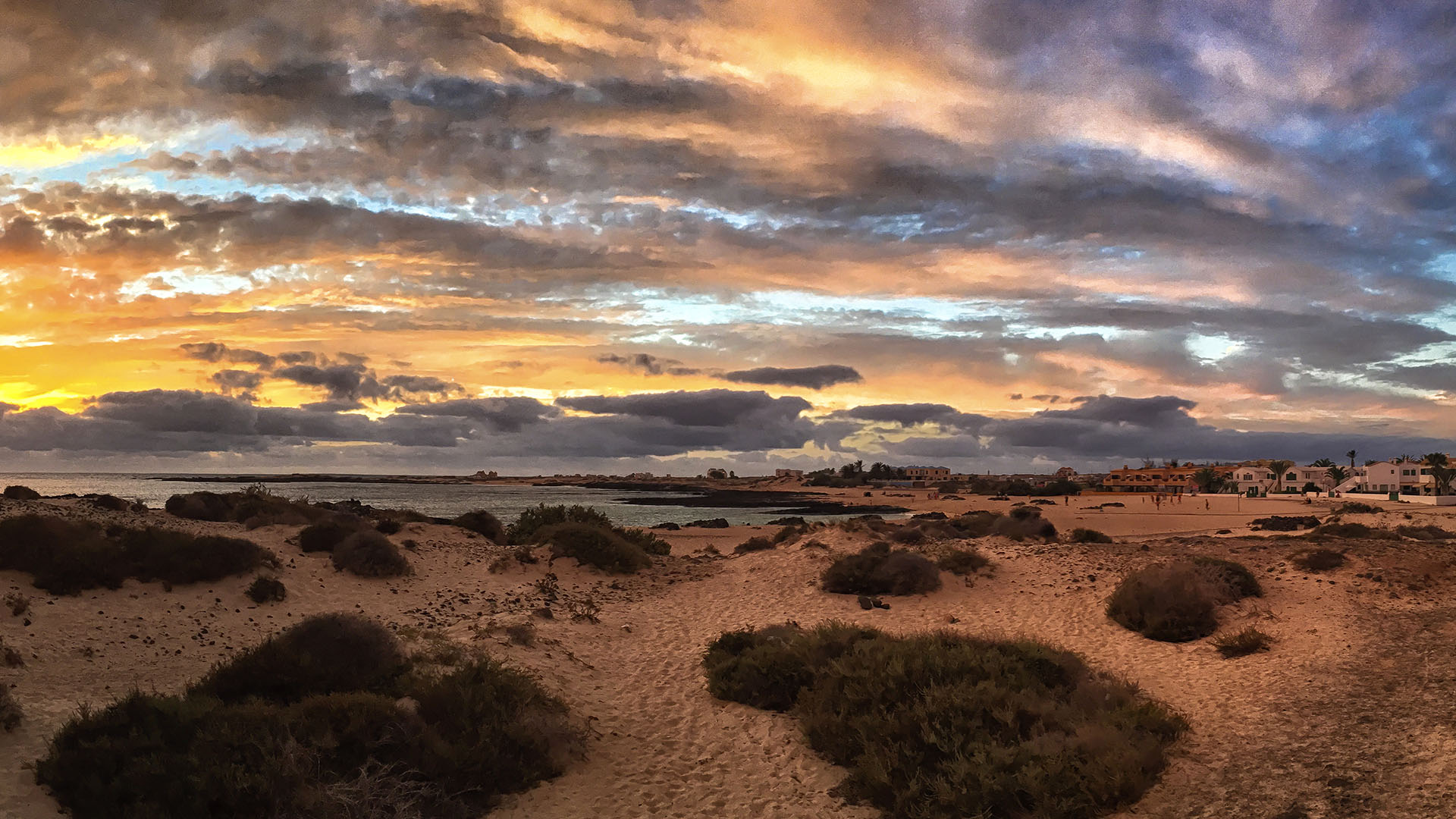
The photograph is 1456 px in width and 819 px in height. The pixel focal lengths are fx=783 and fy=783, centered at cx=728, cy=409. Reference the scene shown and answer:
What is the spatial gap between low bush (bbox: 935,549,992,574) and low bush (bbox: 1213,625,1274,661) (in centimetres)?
912

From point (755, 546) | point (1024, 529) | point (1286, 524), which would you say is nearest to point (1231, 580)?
point (1024, 529)

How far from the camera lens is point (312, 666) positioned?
10.0 meters

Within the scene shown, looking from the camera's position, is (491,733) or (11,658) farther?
(11,658)

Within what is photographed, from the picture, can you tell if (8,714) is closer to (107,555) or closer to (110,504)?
(107,555)

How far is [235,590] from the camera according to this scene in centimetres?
1653

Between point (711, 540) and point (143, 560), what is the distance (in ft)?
101

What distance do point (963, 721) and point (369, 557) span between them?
16.8m

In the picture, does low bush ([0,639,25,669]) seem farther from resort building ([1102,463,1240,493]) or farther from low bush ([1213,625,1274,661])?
resort building ([1102,463,1240,493])

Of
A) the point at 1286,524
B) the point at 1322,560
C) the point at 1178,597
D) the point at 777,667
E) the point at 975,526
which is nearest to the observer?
the point at 777,667

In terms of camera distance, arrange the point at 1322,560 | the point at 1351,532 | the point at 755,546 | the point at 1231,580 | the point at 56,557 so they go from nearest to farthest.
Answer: the point at 56,557 → the point at 1231,580 → the point at 1322,560 → the point at 1351,532 → the point at 755,546

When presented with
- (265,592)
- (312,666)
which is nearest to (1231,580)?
(312,666)

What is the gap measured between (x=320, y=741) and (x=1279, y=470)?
135271 millimetres

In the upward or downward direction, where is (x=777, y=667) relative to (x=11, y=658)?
downward

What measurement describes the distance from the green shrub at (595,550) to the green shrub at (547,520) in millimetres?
2994
